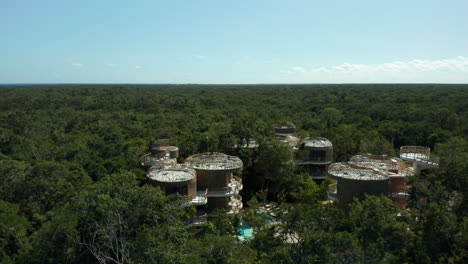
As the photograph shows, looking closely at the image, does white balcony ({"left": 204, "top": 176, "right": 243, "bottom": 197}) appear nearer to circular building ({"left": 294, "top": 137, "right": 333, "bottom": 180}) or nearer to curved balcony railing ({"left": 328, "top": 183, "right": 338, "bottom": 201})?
curved balcony railing ({"left": 328, "top": 183, "right": 338, "bottom": 201})

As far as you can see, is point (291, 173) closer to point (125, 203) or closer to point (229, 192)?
point (229, 192)

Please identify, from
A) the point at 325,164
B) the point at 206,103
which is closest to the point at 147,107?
the point at 206,103

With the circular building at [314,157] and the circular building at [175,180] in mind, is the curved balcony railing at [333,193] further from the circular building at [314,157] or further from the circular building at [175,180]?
the circular building at [175,180]

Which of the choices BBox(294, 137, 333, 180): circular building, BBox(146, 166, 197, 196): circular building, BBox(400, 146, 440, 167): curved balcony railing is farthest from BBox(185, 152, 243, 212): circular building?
BBox(400, 146, 440, 167): curved balcony railing

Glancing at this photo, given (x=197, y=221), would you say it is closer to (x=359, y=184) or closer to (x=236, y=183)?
(x=236, y=183)

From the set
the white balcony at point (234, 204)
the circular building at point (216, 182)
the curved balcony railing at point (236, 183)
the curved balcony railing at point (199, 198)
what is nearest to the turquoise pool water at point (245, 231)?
the white balcony at point (234, 204)

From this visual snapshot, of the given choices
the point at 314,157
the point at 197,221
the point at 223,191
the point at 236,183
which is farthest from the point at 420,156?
the point at 197,221
